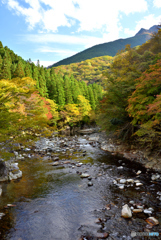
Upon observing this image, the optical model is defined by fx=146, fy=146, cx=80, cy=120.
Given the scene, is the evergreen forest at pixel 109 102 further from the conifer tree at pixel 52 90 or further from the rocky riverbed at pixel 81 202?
the rocky riverbed at pixel 81 202

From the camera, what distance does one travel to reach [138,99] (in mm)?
10523

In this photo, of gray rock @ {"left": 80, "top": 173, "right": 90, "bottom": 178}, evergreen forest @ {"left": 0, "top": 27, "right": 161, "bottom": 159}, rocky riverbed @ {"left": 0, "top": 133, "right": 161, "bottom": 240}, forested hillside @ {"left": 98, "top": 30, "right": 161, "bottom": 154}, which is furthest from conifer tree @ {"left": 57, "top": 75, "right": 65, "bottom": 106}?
gray rock @ {"left": 80, "top": 173, "right": 90, "bottom": 178}

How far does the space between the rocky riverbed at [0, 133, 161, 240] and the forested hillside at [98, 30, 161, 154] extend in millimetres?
2915

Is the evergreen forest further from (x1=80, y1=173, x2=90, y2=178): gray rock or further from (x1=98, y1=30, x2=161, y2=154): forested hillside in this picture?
(x1=80, y1=173, x2=90, y2=178): gray rock

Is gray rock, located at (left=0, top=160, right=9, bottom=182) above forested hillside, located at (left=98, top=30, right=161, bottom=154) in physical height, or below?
below

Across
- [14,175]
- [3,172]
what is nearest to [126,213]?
[14,175]

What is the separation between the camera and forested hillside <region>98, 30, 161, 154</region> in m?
9.17

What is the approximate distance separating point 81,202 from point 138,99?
7.74 metres

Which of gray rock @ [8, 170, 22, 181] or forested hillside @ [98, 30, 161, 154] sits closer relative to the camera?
gray rock @ [8, 170, 22, 181]

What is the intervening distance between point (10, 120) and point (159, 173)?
894 cm

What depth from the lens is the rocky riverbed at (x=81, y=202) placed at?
4719 millimetres

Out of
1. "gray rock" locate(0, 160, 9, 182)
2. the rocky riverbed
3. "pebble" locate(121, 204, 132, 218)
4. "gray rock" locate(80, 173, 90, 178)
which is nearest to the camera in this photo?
the rocky riverbed

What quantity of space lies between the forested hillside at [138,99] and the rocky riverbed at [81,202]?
2.92m

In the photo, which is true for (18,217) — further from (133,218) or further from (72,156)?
(72,156)
